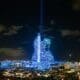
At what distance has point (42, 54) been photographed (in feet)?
24.1

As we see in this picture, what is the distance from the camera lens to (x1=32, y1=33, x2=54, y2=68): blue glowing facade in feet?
22.8

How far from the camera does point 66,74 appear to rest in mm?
6684

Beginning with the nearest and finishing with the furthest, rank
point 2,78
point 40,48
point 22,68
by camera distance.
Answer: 1. point 2,78
2. point 22,68
3. point 40,48

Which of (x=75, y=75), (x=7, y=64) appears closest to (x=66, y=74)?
(x=75, y=75)

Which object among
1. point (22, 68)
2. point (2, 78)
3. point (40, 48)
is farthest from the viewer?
point (40, 48)

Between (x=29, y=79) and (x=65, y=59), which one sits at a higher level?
(x=65, y=59)

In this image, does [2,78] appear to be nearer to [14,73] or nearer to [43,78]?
[14,73]

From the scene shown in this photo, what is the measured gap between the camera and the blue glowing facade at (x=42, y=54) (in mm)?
6961

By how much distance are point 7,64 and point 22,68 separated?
35cm

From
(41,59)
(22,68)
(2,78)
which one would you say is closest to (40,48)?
(41,59)

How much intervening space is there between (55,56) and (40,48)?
44 centimetres

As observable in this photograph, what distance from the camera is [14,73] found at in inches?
259

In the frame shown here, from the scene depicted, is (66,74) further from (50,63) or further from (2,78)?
(2,78)

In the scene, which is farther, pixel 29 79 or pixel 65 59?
pixel 65 59
